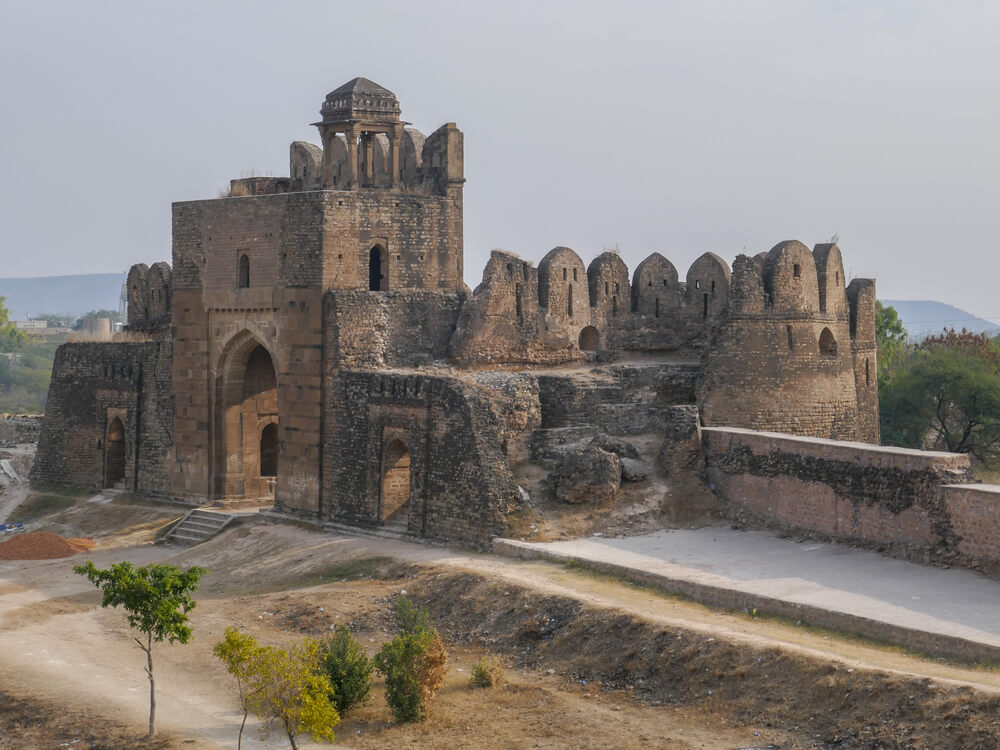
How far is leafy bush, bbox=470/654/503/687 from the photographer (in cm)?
1392

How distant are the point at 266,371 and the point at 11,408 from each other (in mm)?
49100

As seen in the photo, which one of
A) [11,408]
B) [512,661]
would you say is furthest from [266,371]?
[11,408]

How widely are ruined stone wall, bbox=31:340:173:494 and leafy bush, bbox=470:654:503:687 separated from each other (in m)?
12.4

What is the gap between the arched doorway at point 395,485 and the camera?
67.4 feet

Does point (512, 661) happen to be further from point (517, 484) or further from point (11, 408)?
point (11, 408)

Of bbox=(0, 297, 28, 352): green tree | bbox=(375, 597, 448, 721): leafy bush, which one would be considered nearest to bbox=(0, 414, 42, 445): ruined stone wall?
bbox=(375, 597, 448, 721): leafy bush

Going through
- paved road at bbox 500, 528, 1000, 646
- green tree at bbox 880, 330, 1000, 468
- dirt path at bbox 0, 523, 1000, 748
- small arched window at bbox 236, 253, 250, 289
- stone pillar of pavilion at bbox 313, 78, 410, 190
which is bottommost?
dirt path at bbox 0, 523, 1000, 748

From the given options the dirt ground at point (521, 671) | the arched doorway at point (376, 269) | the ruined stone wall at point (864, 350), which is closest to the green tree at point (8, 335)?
the arched doorway at point (376, 269)

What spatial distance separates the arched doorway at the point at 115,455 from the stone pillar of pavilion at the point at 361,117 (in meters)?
7.24

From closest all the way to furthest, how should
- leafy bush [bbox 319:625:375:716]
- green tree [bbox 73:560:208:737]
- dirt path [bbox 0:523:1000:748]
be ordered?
dirt path [bbox 0:523:1000:748] → green tree [bbox 73:560:208:737] → leafy bush [bbox 319:625:375:716]

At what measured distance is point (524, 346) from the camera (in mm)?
21891

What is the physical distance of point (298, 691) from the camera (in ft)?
40.1

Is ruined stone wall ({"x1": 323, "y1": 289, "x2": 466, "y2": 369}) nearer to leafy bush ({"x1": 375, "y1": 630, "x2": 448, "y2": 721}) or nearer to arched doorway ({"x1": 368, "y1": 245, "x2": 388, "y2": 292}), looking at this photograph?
arched doorway ({"x1": 368, "y1": 245, "x2": 388, "y2": 292})

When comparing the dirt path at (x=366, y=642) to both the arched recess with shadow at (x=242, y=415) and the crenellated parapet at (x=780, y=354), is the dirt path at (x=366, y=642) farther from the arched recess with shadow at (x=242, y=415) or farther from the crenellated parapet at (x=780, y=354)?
the crenellated parapet at (x=780, y=354)
